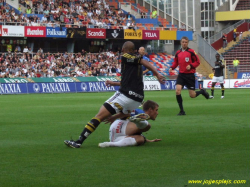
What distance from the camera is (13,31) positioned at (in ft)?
158

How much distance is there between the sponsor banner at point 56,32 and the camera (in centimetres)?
5003

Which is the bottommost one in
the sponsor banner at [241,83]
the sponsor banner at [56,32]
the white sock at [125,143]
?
the sponsor banner at [241,83]

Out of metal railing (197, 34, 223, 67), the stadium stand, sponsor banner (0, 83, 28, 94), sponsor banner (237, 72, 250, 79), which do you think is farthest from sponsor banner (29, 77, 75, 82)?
the stadium stand

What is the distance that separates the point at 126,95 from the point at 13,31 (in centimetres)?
4028

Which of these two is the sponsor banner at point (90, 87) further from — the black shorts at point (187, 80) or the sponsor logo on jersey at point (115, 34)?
the black shorts at point (187, 80)

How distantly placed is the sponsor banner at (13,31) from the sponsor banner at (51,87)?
28.3ft

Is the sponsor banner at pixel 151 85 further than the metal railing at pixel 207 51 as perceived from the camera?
No

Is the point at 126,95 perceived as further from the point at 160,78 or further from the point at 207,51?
the point at 207,51

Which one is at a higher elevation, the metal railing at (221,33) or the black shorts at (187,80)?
the metal railing at (221,33)

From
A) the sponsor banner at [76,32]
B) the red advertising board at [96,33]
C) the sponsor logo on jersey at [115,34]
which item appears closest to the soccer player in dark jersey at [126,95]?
the sponsor banner at [76,32]

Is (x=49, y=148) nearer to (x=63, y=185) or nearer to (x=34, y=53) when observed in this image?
(x=63, y=185)

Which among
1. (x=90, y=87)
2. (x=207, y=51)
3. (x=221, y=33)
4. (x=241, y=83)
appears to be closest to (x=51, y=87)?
(x=90, y=87)

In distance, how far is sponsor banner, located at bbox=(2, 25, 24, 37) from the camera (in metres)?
47.7

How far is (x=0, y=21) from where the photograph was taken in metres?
47.8
